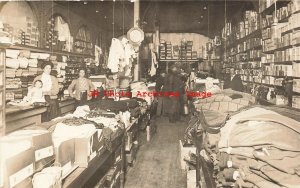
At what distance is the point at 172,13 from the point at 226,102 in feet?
38.4

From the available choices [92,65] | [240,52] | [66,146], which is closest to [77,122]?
[66,146]

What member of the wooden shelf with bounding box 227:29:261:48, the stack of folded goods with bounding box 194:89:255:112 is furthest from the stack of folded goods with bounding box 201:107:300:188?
the wooden shelf with bounding box 227:29:261:48

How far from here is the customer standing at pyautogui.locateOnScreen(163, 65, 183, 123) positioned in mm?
10242

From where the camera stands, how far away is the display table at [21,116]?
5.88m

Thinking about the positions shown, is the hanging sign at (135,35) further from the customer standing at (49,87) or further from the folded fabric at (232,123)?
the folded fabric at (232,123)

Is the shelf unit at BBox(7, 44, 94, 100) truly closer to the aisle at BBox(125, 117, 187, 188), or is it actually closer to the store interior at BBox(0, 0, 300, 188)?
the store interior at BBox(0, 0, 300, 188)

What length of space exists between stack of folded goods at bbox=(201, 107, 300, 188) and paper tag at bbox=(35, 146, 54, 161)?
105cm

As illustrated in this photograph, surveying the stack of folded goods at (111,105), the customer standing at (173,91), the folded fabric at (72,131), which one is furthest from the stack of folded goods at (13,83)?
the folded fabric at (72,131)

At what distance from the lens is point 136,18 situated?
940 cm

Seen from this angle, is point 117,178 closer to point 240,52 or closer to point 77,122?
point 77,122

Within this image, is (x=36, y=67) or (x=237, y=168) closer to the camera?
(x=237, y=168)

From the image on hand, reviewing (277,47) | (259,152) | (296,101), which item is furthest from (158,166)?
(259,152)

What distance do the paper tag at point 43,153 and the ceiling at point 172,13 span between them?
10.1 meters

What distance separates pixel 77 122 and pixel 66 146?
1.55 feet
